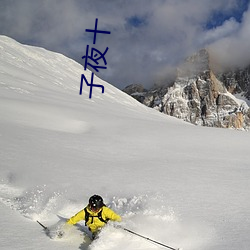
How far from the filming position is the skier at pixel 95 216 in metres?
5.61

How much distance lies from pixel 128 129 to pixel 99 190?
8.80 metres

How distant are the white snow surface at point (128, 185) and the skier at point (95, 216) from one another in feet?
0.77

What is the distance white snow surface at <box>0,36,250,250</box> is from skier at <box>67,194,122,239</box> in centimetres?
23

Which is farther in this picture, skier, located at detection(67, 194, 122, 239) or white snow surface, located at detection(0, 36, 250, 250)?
skier, located at detection(67, 194, 122, 239)

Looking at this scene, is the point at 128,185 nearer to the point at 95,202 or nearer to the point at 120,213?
the point at 120,213

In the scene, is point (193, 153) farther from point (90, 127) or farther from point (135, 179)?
point (90, 127)

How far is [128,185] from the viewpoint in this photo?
25.9 feet

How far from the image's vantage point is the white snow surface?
5324mm

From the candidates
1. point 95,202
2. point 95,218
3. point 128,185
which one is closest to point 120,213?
point 95,218

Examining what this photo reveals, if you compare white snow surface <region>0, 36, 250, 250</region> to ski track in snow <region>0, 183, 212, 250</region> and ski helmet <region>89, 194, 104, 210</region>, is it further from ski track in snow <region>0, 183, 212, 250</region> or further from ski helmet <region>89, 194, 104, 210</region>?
ski helmet <region>89, 194, 104, 210</region>

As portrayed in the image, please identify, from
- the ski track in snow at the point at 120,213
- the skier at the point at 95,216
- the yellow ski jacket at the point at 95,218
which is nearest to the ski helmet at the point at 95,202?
the skier at the point at 95,216

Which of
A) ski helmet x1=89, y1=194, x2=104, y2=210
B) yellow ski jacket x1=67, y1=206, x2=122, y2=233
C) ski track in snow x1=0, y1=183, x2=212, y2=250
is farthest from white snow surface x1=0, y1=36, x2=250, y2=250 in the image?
ski helmet x1=89, y1=194, x2=104, y2=210

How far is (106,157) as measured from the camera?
1071cm

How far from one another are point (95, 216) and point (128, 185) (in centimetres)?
230
